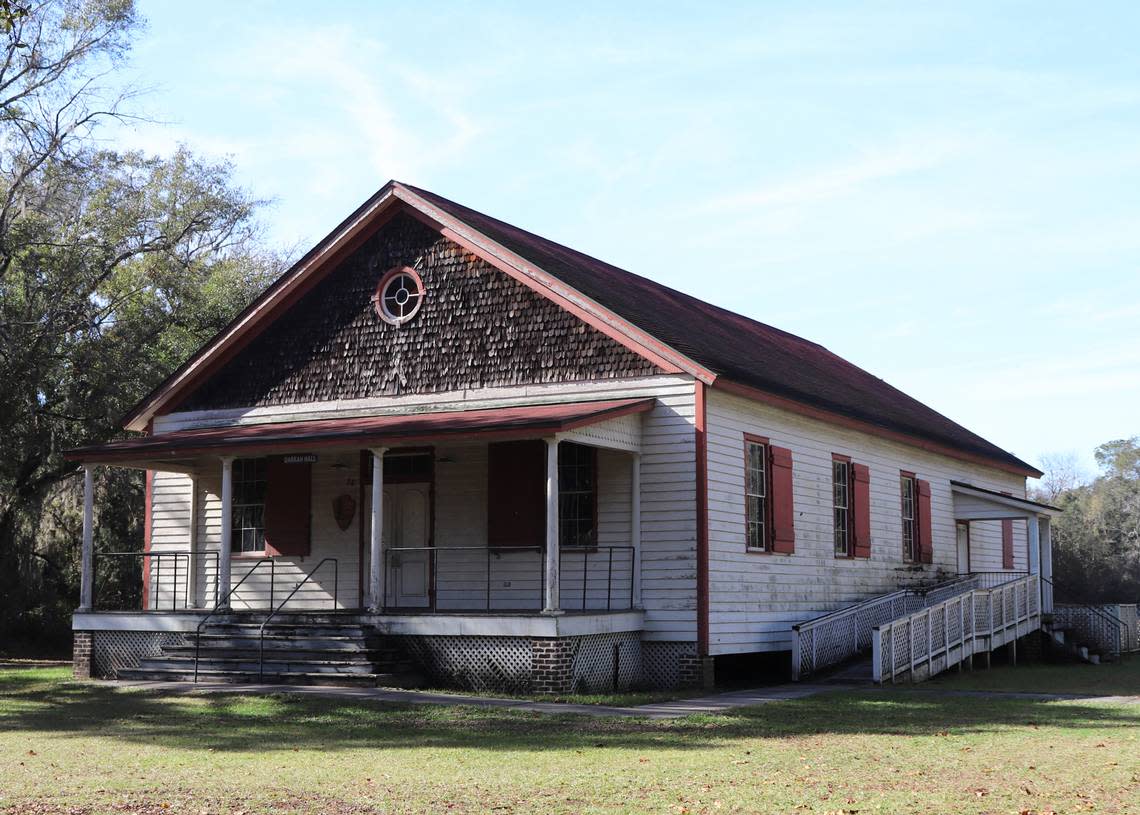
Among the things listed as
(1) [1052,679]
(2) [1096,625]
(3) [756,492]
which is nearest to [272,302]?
(3) [756,492]

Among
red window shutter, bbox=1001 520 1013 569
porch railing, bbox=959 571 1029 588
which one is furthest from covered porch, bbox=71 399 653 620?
red window shutter, bbox=1001 520 1013 569

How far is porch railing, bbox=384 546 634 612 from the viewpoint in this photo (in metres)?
19.2

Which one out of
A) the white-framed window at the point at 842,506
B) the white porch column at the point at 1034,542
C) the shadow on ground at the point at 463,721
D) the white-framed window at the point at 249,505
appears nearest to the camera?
the shadow on ground at the point at 463,721

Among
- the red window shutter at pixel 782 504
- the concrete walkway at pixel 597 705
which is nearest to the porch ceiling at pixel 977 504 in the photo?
the red window shutter at pixel 782 504

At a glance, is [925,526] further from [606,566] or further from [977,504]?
[606,566]

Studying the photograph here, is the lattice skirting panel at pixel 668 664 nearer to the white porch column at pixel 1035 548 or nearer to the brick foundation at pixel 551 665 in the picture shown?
the brick foundation at pixel 551 665

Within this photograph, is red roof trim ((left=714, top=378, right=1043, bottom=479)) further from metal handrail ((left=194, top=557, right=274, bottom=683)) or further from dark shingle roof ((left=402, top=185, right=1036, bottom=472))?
metal handrail ((left=194, top=557, right=274, bottom=683))

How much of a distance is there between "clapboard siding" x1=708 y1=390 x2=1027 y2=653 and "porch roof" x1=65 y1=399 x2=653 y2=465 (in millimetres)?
1723

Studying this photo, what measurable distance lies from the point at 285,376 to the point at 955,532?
14.5 m

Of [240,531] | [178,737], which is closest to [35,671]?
[240,531]

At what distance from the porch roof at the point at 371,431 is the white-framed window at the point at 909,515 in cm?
903

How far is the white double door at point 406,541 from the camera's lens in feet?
68.0

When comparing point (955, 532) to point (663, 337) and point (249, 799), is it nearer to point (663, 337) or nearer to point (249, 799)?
point (663, 337)

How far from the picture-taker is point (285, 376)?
73.6ft
